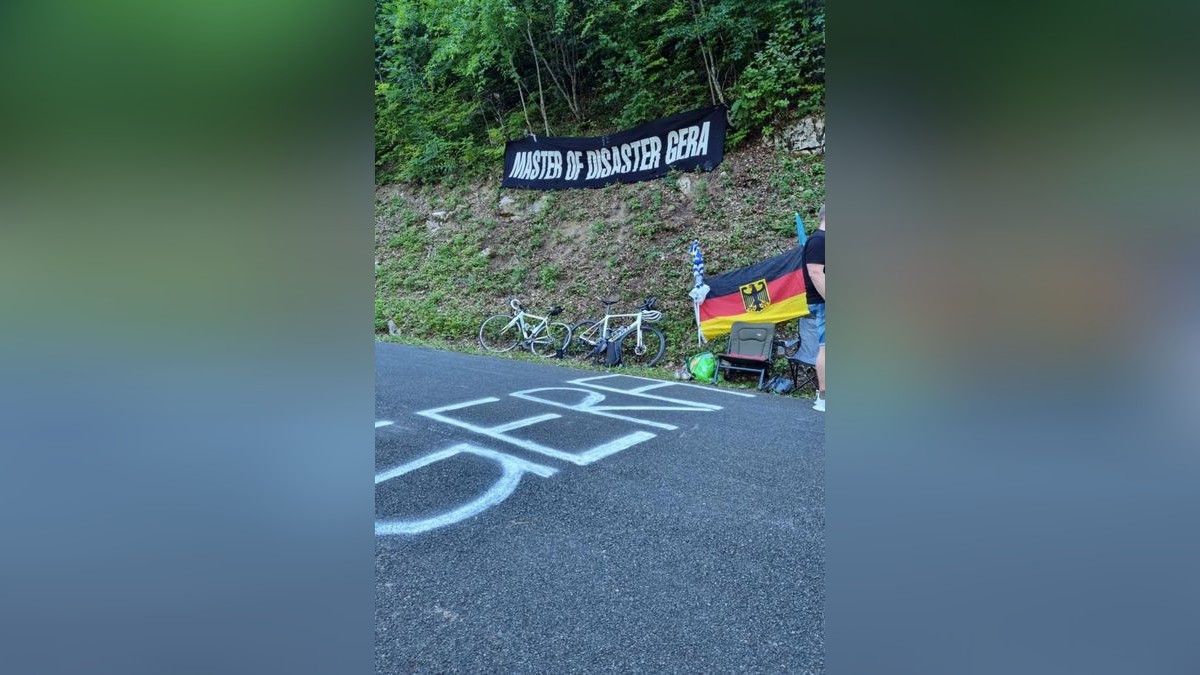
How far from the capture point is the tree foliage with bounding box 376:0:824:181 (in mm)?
6098

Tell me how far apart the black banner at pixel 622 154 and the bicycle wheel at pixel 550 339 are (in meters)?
2.81

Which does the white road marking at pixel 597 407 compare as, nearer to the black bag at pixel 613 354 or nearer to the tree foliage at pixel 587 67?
the black bag at pixel 613 354

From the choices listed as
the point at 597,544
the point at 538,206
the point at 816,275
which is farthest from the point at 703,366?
the point at 538,206

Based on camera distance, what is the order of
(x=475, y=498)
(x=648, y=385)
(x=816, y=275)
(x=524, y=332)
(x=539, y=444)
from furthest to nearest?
(x=524, y=332) < (x=648, y=385) < (x=816, y=275) < (x=539, y=444) < (x=475, y=498)

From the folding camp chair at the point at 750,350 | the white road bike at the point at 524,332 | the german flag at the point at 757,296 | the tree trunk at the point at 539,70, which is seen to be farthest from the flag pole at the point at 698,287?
the tree trunk at the point at 539,70

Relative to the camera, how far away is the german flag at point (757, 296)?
4.48 m

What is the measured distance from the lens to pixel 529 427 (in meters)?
2.65

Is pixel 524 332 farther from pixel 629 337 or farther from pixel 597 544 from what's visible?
pixel 597 544

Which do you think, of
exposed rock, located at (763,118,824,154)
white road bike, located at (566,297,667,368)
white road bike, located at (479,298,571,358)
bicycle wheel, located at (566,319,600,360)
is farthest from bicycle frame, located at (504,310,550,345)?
exposed rock, located at (763,118,824,154)

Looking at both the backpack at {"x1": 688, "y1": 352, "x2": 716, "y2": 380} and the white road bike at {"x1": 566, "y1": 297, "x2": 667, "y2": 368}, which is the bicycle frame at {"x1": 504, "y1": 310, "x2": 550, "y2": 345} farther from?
the backpack at {"x1": 688, "y1": 352, "x2": 716, "y2": 380}

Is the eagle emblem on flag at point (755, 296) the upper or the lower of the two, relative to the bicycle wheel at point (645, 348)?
upper

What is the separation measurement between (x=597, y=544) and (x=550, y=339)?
16.3 feet
